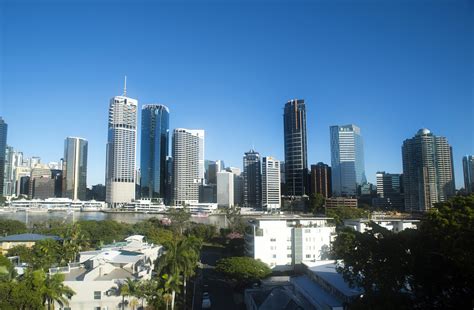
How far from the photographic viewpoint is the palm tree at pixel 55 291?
15945mm

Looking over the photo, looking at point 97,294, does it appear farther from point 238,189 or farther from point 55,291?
point 238,189

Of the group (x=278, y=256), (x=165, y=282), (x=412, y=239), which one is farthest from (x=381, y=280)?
(x=278, y=256)

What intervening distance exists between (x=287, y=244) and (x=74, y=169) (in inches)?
5636

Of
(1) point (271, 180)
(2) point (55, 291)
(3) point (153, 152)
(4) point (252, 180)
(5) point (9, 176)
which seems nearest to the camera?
(2) point (55, 291)

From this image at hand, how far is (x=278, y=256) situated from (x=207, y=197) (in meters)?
127

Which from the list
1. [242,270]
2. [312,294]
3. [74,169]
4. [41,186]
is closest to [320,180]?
[242,270]

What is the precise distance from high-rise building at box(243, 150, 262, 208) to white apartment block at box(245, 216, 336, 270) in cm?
10546

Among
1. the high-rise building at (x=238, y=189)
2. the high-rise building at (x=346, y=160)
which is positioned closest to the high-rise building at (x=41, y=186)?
the high-rise building at (x=238, y=189)

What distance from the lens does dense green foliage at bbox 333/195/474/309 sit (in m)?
13.3

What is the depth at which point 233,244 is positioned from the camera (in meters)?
42.1

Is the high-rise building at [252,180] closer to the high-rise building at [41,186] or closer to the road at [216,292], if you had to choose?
the high-rise building at [41,186]

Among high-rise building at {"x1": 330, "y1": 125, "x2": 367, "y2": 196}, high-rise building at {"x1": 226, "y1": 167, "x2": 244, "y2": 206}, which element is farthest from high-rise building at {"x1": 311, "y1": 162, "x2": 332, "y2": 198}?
high-rise building at {"x1": 226, "y1": 167, "x2": 244, "y2": 206}

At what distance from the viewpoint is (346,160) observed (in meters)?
139

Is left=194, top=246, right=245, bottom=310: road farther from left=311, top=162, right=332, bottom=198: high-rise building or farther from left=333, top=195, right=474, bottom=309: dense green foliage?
left=311, top=162, right=332, bottom=198: high-rise building
